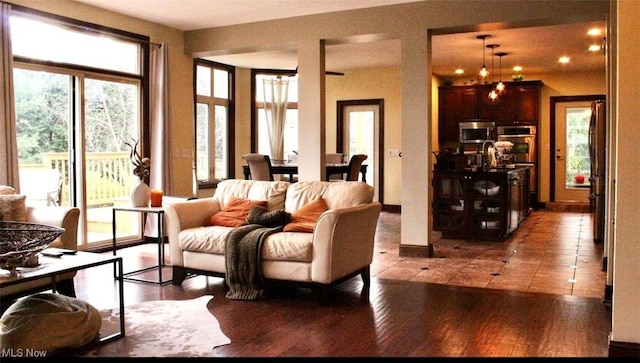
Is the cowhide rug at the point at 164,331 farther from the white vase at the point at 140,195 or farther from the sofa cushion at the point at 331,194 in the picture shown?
the white vase at the point at 140,195

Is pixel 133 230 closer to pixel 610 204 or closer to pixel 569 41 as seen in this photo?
pixel 610 204

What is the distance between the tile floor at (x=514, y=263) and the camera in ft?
16.4

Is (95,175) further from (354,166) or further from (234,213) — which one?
(354,166)

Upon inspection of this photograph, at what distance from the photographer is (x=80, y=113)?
6273 millimetres

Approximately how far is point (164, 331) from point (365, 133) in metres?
7.95

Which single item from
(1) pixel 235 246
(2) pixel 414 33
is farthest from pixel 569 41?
(1) pixel 235 246

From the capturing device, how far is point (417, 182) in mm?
6156

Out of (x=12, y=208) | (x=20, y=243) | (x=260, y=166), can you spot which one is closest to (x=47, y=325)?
(x=20, y=243)

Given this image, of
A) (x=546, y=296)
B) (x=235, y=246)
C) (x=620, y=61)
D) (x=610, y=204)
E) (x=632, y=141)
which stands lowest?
(x=546, y=296)

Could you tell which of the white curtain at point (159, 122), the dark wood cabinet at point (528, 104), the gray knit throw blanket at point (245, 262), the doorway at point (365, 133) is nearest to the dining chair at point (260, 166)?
the white curtain at point (159, 122)

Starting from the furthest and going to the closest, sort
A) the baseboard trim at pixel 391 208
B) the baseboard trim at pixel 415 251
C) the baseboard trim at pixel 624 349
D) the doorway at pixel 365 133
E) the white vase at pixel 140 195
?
1. the doorway at pixel 365 133
2. the baseboard trim at pixel 391 208
3. the baseboard trim at pixel 415 251
4. the white vase at pixel 140 195
5. the baseboard trim at pixel 624 349

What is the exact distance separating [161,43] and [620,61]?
5.53 m

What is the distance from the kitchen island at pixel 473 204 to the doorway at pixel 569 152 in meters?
4.28

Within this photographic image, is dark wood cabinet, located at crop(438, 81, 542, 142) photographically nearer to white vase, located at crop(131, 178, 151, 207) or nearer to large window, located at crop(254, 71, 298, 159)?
large window, located at crop(254, 71, 298, 159)
